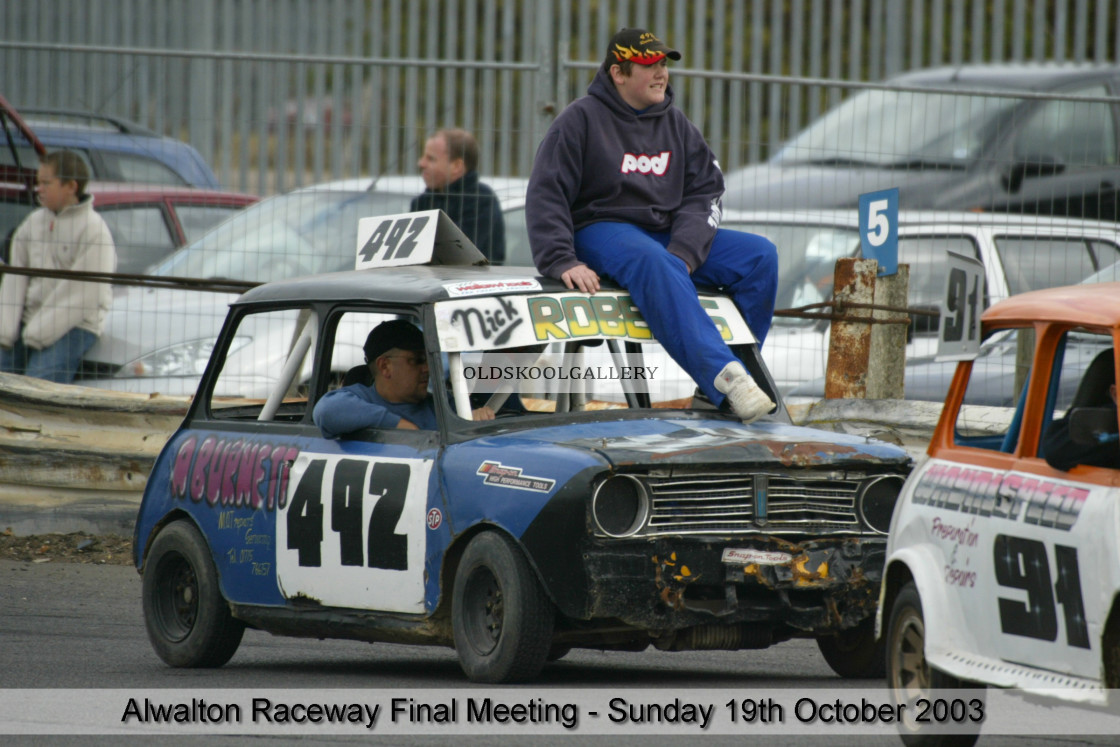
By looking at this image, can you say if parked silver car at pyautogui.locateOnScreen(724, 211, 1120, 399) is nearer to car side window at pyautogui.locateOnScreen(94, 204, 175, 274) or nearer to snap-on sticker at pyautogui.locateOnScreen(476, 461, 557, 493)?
car side window at pyautogui.locateOnScreen(94, 204, 175, 274)

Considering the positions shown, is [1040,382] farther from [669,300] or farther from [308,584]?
[308,584]

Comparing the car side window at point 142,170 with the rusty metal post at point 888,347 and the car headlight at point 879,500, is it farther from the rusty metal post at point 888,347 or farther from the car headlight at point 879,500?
the car headlight at point 879,500

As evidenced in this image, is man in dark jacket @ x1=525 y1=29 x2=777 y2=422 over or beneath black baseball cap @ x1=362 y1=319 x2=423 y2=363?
over

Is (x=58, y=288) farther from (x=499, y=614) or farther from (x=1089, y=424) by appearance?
(x=1089, y=424)

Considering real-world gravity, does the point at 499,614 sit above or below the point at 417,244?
below

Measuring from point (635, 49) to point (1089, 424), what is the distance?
3.78 meters

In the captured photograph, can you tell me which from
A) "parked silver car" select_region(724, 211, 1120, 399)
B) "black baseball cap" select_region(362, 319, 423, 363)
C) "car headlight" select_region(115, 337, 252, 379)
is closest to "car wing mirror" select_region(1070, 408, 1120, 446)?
"black baseball cap" select_region(362, 319, 423, 363)

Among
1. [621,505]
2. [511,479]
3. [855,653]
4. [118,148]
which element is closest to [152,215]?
[118,148]

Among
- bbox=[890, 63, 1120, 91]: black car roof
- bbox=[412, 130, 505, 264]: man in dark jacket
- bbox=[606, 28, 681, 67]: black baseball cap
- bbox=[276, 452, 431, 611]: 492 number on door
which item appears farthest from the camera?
bbox=[890, 63, 1120, 91]: black car roof

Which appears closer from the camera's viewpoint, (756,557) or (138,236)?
(756,557)

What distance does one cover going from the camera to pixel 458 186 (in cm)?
1159

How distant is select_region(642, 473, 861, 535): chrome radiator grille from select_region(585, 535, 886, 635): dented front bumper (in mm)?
68

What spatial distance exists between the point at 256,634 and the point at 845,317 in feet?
12.3

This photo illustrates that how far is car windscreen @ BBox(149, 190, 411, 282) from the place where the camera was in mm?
11930
